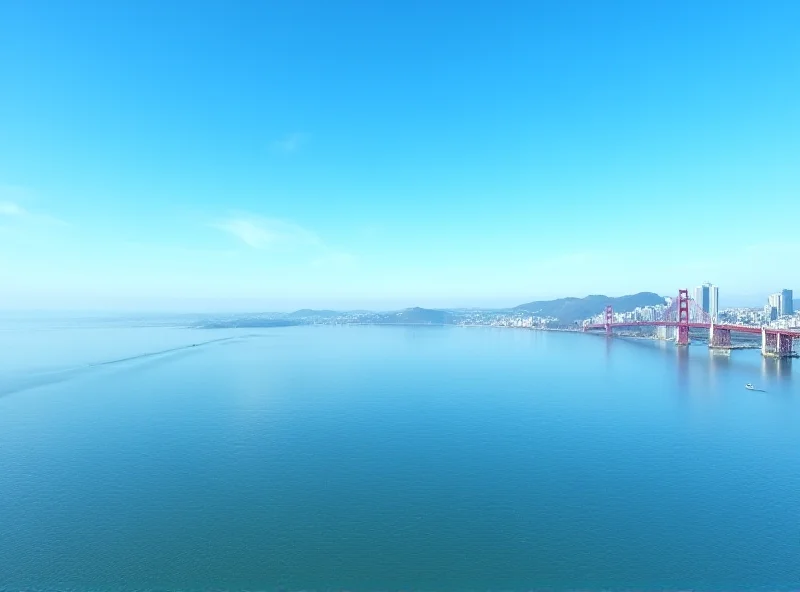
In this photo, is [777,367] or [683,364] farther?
[683,364]

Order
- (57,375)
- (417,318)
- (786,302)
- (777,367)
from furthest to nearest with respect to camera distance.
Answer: (417,318), (786,302), (777,367), (57,375)

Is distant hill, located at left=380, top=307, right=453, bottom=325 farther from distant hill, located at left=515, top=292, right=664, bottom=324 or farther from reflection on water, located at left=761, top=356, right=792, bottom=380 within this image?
reflection on water, located at left=761, top=356, right=792, bottom=380

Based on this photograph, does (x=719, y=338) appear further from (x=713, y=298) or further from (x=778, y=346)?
(x=713, y=298)

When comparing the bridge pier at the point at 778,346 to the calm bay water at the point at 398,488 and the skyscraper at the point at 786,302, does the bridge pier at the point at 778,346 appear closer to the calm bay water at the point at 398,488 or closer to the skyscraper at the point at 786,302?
the calm bay water at the point at 398,488

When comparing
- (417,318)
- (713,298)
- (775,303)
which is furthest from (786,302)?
(417,318)

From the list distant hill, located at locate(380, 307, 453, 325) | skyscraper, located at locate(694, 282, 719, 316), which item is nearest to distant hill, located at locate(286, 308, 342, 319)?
distant hill, located at locate(380, 307, 453, 325)

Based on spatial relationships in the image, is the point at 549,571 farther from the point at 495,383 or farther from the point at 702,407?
the point at 495,383

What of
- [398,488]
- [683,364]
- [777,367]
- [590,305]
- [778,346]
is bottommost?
[398,488]

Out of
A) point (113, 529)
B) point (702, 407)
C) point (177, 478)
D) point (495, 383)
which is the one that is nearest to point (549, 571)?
point (113, 529)

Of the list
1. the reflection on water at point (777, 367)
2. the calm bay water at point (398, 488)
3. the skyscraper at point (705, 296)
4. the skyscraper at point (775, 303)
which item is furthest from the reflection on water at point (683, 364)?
the skyscraper at point (705, 296)
